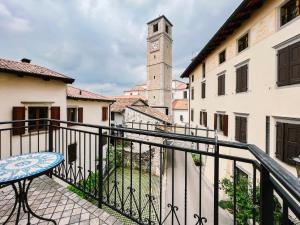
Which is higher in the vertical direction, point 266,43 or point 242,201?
point 266,43

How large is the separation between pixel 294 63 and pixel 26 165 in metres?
Result: 7.24

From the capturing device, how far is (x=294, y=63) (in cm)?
559

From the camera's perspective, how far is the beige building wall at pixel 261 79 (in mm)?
5828

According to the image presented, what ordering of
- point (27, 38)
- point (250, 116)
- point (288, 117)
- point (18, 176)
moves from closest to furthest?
point (18, 176) → point (288, 117) → point (250, 116) → point (27, 38)

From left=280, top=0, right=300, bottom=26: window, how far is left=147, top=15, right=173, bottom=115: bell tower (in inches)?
972

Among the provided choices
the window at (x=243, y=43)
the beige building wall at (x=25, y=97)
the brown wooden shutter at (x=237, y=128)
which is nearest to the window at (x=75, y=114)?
the beige building wall at (x=25, y=97)

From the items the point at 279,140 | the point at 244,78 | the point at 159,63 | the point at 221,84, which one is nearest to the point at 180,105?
the point at 159,63

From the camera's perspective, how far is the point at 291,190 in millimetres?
635

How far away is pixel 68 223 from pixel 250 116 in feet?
26.1

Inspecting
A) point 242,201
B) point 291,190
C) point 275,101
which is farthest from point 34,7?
point 242,201

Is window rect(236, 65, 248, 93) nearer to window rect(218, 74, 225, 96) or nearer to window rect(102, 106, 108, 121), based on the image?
window rect(218, 74, 225, 96)

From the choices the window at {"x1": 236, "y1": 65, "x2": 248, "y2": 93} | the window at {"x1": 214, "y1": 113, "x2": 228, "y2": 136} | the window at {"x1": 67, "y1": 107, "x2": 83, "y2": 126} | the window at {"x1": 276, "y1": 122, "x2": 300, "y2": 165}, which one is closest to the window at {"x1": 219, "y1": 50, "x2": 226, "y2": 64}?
the window at {"x1": 236, "y1": 65, "x2": 248, "y2": 93}

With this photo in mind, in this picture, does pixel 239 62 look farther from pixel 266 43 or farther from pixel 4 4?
pixel 4 4

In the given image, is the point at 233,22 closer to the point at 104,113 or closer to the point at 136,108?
the point at 104,113
